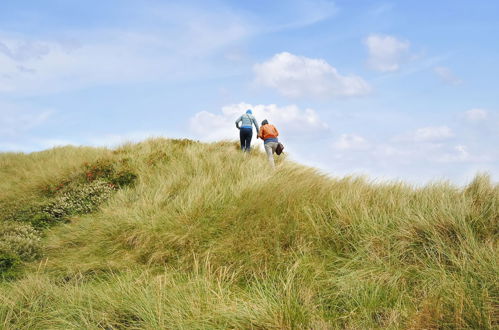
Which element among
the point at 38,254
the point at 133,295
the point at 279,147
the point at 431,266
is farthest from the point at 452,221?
the point at 279,147

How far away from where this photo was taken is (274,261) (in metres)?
6.00

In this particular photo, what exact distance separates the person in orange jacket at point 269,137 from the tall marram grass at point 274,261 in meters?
4.89

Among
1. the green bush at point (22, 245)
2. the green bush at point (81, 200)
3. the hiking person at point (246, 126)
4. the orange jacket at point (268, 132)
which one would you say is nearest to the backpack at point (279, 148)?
the orange jacket at point (268, 132)

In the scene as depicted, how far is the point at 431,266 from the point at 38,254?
7.54 m

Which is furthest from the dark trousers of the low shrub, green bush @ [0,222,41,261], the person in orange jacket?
the low shrub

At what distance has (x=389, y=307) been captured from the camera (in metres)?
4.42

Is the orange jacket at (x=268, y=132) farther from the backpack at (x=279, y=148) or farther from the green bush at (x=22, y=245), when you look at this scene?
the green bush at (x=22, y=245)

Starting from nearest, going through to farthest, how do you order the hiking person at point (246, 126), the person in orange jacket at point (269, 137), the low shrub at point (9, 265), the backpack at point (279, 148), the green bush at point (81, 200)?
the low shrub at point (9, 265) → the green bush at point (81, 200) → the backpack at point (279, 148) → the person in orange jacket at point (269, 137) → the hiking person at point (246, 126)

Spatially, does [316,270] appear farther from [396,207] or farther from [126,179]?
[126,179]

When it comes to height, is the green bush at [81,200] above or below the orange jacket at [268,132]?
below

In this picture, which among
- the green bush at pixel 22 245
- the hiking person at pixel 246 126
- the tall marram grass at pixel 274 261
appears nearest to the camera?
the tall marram grass at pixel 274 261

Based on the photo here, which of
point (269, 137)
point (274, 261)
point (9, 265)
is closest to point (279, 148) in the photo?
point (269, 137)

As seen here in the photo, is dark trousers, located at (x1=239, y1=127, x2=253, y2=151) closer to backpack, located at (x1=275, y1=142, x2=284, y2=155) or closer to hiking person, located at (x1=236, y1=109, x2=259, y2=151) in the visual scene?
hiking person, located at (x1=236, y1=109, x2=259, y2=151)

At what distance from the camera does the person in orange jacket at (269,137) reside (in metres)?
14.7
